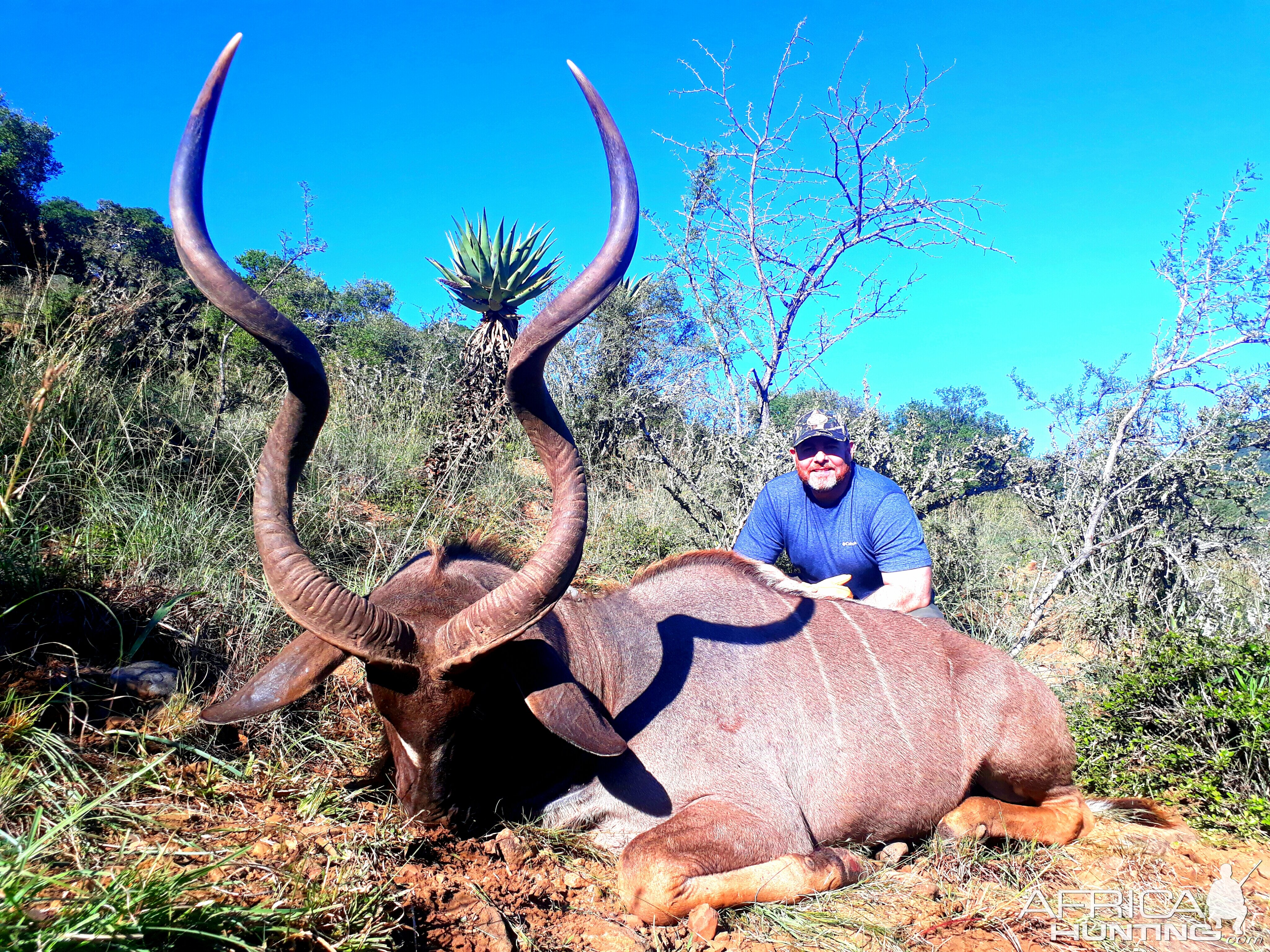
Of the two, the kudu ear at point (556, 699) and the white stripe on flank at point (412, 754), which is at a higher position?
the kudu ear at point (556, 699)

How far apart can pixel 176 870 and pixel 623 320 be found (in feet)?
46.7

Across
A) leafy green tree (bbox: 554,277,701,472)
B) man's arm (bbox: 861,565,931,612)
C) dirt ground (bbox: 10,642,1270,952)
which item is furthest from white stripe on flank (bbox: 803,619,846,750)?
leafy green tree (bbox: 554,277,701,472)

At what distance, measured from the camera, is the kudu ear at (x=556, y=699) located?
270 cm

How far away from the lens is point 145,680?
3.28m

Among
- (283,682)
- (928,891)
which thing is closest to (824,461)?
Result: (928,891)

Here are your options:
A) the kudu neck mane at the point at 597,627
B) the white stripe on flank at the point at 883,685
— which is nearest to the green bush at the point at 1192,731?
the white stripe on flank at the point at 883,685

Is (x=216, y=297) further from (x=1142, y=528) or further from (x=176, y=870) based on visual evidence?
(x=1142, y=528)

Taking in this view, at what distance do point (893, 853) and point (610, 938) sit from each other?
4.86ft

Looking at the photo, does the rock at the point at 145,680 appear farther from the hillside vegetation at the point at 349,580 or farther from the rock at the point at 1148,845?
the rock at the point at 1148,845

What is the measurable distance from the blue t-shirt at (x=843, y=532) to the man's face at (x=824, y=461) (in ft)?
0.40

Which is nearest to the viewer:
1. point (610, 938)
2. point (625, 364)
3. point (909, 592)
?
point (610, 938)

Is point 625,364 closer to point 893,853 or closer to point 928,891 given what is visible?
point 893,853

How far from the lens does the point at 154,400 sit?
18.9 ft

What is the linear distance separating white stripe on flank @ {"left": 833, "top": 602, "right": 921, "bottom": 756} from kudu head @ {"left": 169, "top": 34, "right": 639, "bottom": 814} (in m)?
1.53
